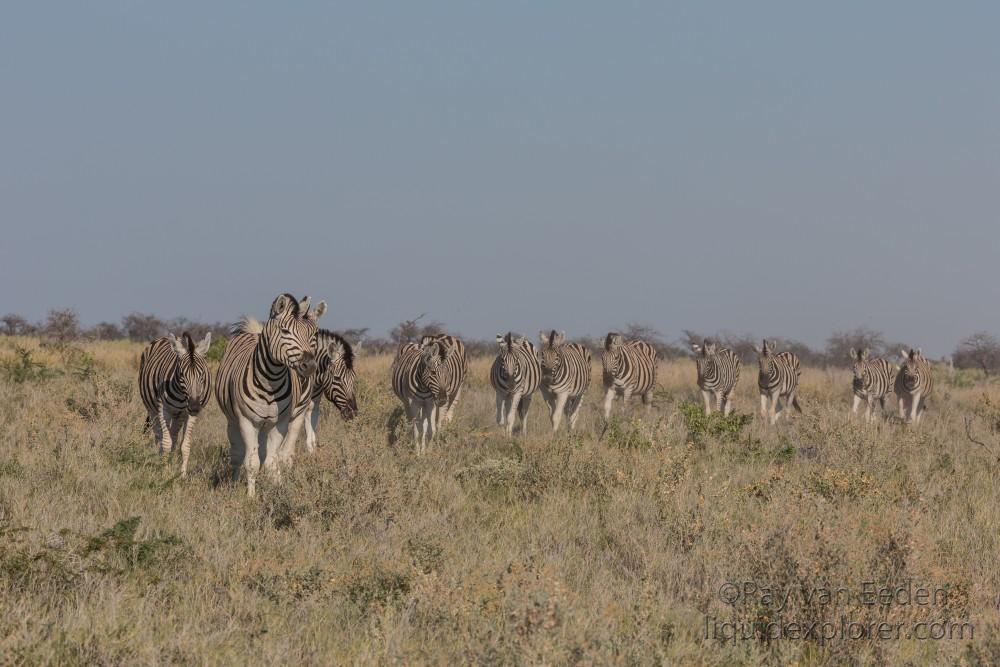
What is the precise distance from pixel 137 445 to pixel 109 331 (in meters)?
41.5

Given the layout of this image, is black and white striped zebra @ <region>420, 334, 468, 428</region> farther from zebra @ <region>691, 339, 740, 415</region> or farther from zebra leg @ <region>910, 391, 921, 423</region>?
zebra leg @ <region>910, 391, 921, 423</region>

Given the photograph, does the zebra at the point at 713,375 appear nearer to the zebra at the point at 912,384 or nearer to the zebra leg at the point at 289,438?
the zebra at the point at 912,384

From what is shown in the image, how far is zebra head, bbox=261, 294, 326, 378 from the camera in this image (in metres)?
8.76

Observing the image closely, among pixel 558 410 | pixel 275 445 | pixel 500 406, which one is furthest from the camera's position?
pixel 558 410

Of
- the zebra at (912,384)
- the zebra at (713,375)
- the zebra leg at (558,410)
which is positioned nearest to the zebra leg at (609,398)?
the zebra leg at (558,410)

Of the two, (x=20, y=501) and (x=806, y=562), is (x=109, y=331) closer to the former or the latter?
(x=20, y=501)

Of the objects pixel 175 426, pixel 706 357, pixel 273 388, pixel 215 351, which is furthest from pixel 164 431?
pixel 706 357

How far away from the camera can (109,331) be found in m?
48.2

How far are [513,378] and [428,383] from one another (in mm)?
2358

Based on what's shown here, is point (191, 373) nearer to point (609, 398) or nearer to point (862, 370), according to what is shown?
point (609, 398)

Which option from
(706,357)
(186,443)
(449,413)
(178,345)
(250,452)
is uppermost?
(706,357)

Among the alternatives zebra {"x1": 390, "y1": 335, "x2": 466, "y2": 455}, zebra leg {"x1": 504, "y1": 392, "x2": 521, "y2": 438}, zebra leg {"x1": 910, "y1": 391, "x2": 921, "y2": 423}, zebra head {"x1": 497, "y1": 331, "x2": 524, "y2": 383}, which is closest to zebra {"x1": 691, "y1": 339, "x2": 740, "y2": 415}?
zebra leg {"x1": 910, "y1": 391, "x2": 921, "y2": 423}

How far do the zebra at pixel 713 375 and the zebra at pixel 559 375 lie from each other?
4.19 meters

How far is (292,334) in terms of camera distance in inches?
350
